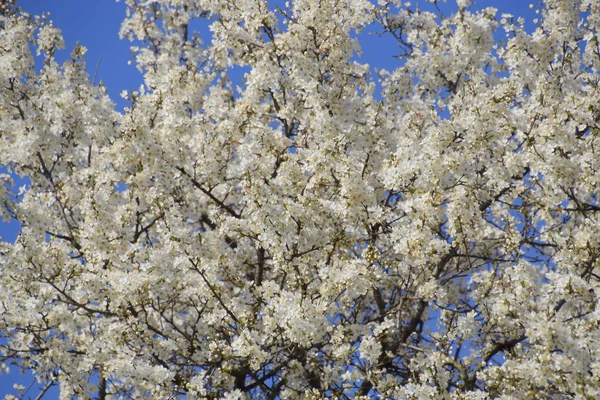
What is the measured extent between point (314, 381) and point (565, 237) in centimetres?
424

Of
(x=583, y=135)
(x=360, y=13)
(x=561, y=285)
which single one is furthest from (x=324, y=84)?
(x=561, y=285)

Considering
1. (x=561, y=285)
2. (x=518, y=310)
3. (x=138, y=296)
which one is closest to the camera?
(x=561, y=285)

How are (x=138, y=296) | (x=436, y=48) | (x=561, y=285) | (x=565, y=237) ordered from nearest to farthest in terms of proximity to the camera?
(x=561, y=285)
(x=138, y=296)
(x=565, y=237)
(x=436, y=48)

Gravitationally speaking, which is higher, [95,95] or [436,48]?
[436,48]

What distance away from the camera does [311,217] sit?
32.2 feet

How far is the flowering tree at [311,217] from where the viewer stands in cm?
892

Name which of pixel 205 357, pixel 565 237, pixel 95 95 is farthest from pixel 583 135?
pixel 95 95

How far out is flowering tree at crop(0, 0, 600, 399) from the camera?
351 inches

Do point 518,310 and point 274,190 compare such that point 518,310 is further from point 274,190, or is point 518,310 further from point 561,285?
point 274,190

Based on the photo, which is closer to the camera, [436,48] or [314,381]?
[314,381]

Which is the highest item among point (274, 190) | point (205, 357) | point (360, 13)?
point (360, 13)

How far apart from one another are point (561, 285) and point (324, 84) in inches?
189

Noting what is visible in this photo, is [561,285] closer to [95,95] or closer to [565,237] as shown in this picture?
[565,237]

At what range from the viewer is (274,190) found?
9922mm
